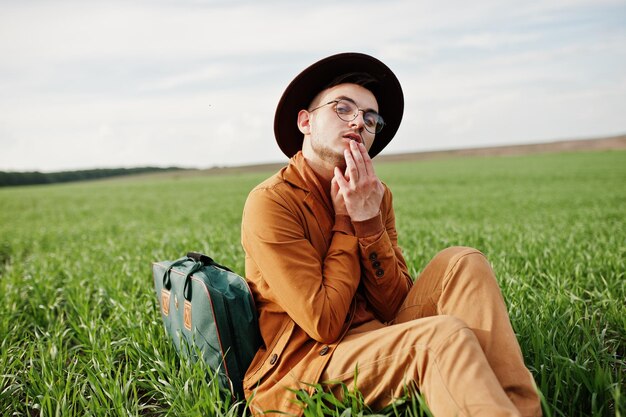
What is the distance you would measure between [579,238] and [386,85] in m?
5.74

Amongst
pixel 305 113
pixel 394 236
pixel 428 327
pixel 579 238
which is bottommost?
pixel 579 238

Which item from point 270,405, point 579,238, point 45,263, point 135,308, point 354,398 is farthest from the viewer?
point 579,238

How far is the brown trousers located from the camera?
1.80m

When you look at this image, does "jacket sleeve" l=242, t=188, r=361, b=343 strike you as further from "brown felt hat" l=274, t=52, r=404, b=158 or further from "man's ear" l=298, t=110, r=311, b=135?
"brown felt hat" l=274, t=52, r=404, b=158

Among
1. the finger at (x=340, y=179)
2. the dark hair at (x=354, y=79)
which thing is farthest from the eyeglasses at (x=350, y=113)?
the finger at (x=340, y=179)

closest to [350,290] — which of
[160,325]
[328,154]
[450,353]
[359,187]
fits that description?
[359,187]

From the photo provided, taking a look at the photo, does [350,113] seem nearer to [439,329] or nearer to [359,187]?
[359,187]

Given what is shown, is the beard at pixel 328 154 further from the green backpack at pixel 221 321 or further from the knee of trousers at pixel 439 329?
the knee of trousers at pixel 439 329

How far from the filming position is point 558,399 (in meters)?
2.44

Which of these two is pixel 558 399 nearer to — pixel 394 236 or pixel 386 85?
pixel 394 236

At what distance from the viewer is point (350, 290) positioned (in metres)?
2.37

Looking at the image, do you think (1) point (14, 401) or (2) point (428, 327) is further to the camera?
(1) point (14, 401)

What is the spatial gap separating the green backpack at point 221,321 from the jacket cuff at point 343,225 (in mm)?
595

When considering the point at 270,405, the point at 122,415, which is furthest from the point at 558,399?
the point at 122,415
